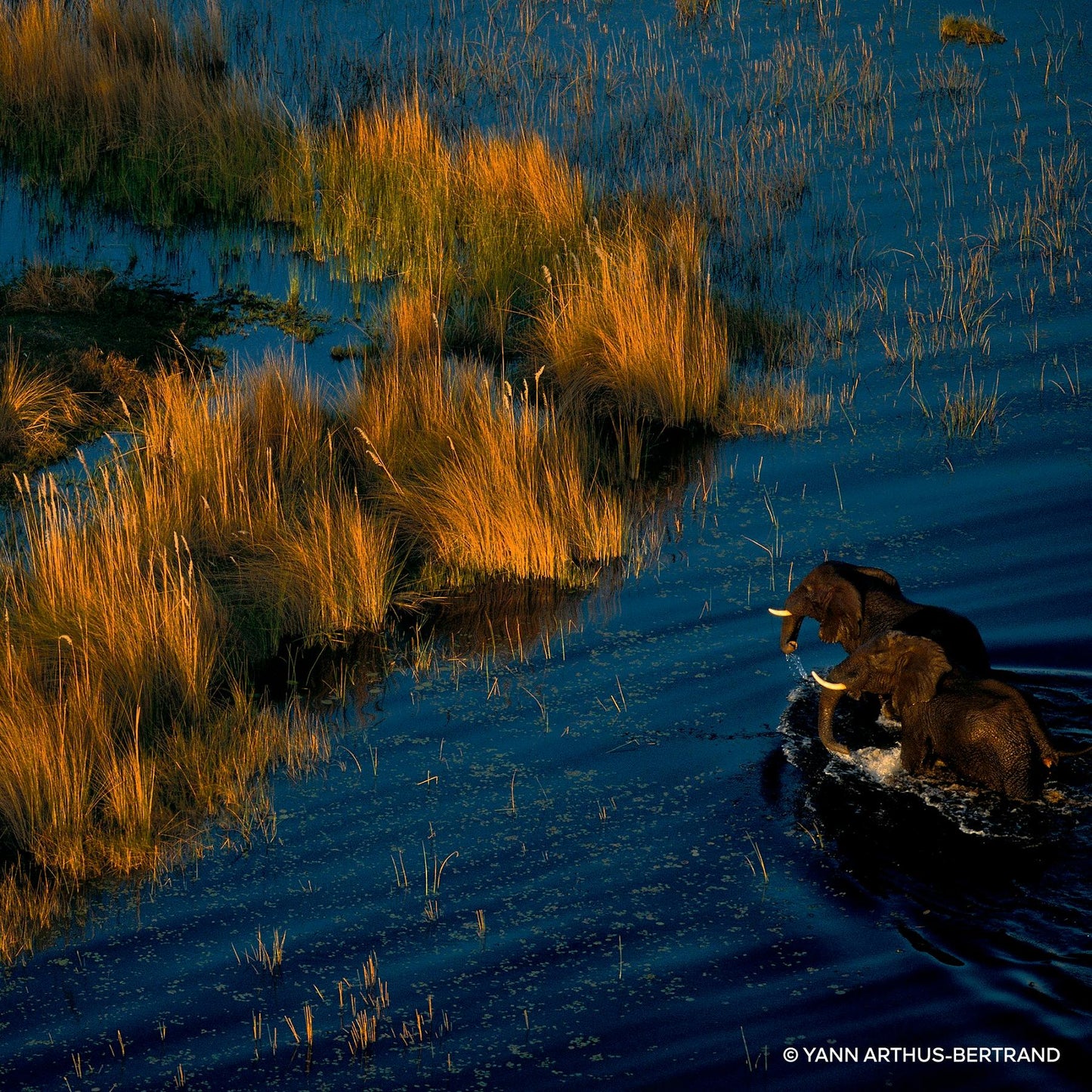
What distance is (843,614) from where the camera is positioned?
698cm

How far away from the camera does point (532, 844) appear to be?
6.00 metres

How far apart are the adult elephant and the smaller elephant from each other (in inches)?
9.0

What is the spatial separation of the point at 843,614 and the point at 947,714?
97cm

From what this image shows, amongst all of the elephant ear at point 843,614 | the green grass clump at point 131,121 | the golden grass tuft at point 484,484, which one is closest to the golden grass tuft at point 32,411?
the golden grass tuft at point 484,484

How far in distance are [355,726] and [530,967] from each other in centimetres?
209

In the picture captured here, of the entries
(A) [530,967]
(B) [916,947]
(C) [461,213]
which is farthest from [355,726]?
(C) [461,213]

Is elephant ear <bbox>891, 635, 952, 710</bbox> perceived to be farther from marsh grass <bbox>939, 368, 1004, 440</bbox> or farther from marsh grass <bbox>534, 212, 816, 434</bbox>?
marsh grass <bbox>534, 212, 816, 434</bbox>

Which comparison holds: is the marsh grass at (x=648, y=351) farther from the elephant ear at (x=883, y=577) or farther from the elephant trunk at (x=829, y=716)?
the elephant trunk at (x=829, y=716)

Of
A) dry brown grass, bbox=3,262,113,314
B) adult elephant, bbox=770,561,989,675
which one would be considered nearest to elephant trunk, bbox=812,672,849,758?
adult elephant, bbox=770,561,989,675

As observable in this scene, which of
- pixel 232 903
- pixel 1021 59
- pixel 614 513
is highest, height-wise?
pixel 1021 59

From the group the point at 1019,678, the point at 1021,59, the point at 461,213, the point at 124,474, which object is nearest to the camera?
the point at 1019,678

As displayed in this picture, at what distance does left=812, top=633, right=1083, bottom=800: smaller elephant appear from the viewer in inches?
231

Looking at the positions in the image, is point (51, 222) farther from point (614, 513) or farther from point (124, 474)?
point (614, 513)

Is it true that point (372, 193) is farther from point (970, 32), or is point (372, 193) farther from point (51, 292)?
point (970, 32)
